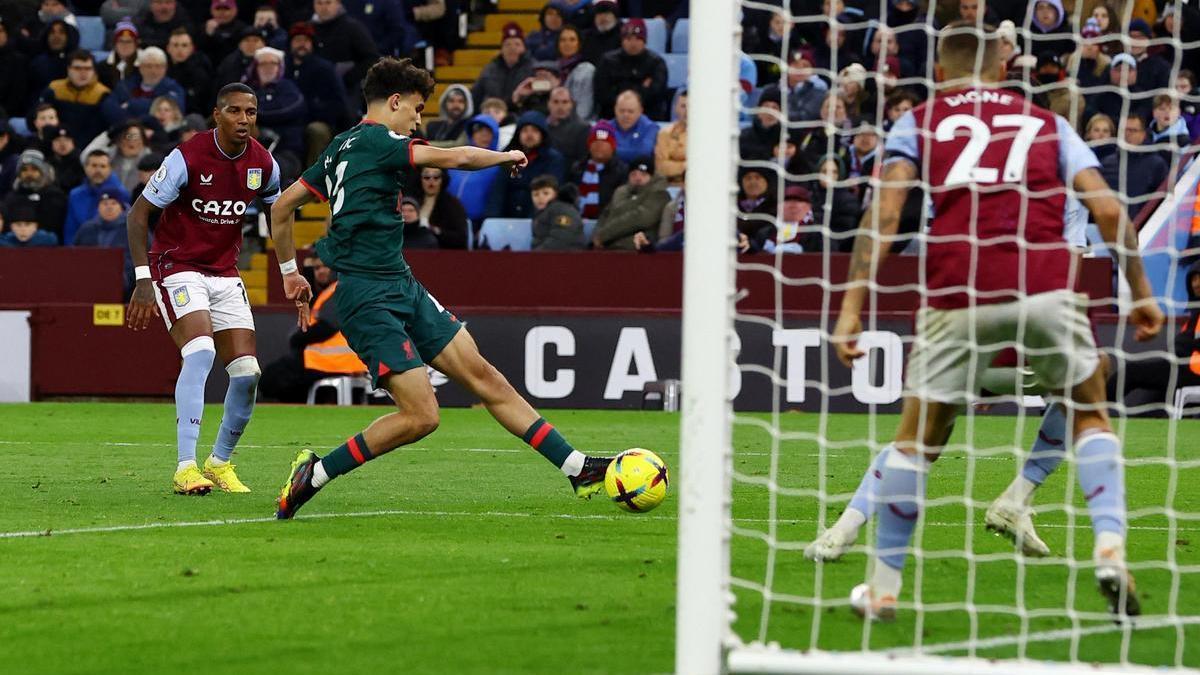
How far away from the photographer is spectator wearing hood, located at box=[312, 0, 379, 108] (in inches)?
816

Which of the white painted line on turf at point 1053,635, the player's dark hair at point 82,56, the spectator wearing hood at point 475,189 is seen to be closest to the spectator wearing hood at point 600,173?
the spectator wearing hood at point 475,189

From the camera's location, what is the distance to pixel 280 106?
19.5m

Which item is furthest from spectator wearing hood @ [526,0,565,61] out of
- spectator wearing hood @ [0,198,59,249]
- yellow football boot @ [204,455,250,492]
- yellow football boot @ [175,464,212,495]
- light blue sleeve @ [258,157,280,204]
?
yellow football boot @ [175,464,212,495]

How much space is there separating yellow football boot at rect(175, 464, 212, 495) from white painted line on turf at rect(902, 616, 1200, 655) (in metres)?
5.03

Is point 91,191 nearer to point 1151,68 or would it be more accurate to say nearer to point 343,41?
point 343,41

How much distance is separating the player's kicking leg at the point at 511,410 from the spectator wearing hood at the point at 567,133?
10.8 metres

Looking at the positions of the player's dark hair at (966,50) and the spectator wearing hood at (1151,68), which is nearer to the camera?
the player's dark hair at (966,50)

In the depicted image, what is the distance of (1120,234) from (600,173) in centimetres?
1294

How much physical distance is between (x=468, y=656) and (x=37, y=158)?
15456 millimetres

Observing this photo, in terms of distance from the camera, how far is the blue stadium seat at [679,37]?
820 inches

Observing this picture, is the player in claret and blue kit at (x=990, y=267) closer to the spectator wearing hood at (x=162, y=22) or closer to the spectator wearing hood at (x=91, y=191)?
the spectator wearing hood at (x=91, y=191)

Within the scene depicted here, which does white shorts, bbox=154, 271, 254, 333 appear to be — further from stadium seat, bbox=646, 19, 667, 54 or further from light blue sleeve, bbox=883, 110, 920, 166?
stadium seat, bbox=646, 19, 667, 54

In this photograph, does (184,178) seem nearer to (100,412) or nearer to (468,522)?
(468,522)

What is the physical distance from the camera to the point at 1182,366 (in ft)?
52.5
